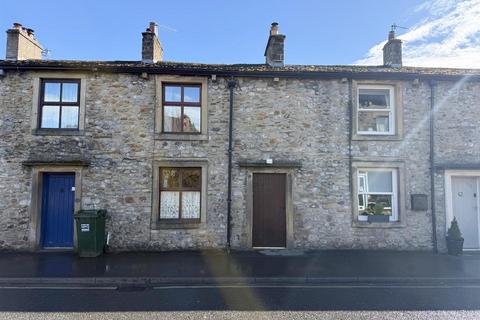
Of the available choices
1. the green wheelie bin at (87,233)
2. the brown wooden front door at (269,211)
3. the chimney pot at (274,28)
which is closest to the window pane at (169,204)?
the green wheelie bin at (87,233)

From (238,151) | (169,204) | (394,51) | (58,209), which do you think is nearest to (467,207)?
(394,51)

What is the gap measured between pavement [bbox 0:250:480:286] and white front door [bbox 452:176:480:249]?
2.77ft

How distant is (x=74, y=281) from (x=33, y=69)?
21.9ft

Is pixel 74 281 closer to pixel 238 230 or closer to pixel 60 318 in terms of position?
pixel 60 318

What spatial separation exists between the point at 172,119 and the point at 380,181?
23.3ft

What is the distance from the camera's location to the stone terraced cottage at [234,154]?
A: 30.8 ft

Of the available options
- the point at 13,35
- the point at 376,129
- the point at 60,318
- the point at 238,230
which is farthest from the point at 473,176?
the point at 13,35

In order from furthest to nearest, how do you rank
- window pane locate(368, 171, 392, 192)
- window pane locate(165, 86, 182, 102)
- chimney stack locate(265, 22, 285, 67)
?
chimney stack locate(265, 22, 285, 67) < window pane locate(368, 171, 392, 192) < window pane locate(165, 86, 182, 102)

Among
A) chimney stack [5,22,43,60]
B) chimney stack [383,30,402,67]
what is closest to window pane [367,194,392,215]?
chimney stack [383,30,402,67]

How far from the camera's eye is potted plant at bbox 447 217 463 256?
9.15m

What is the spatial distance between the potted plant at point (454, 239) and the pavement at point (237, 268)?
28 cm

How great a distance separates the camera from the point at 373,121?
10234 millimetres

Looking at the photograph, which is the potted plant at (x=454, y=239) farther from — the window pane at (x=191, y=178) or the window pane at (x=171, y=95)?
the window pane at (x=171, y=95)

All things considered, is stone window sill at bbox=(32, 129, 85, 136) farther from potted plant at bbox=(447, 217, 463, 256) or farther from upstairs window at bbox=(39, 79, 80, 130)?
potted plant at bbox=(447, 217, 463, 256)
